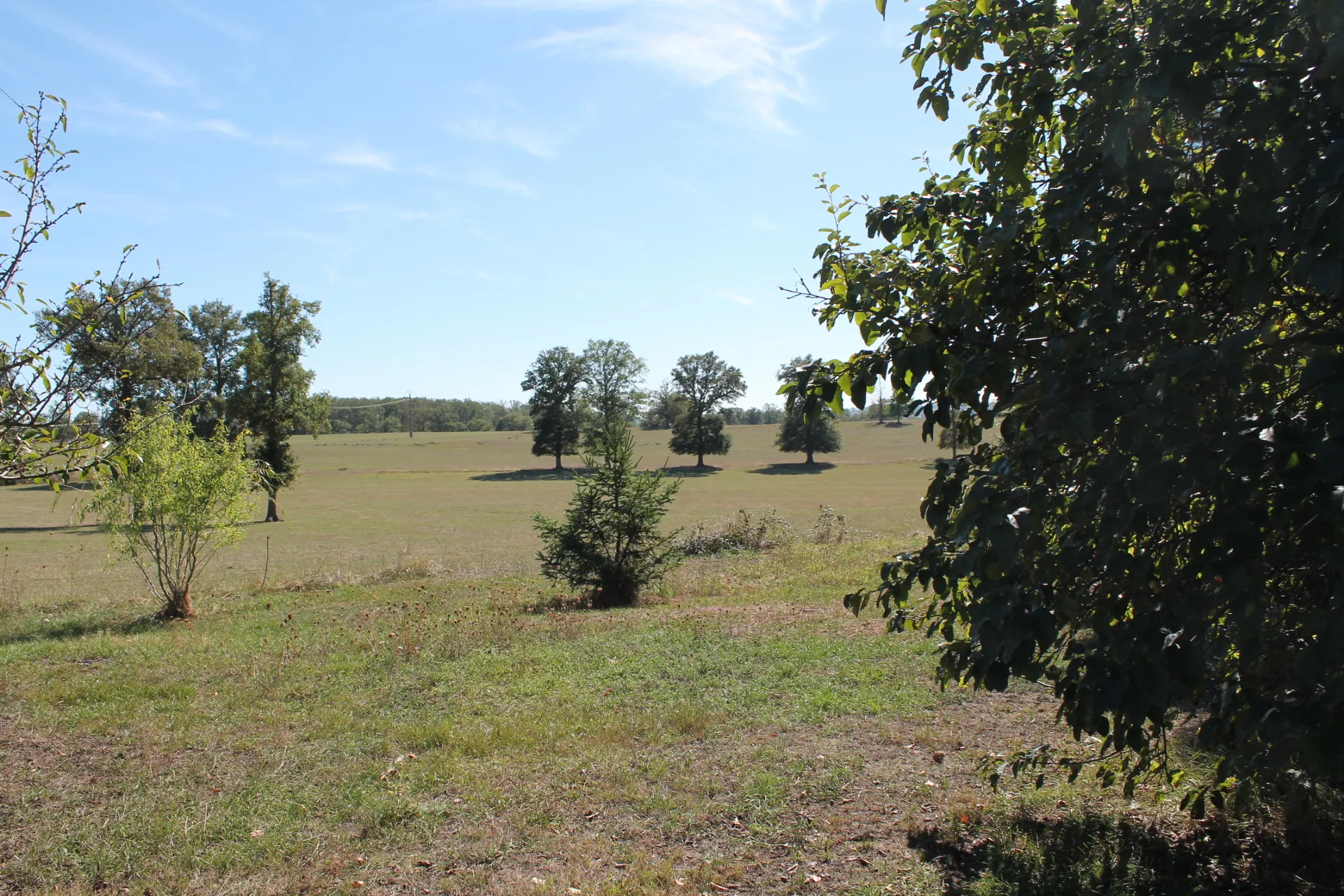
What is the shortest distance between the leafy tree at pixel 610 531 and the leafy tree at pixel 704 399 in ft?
233

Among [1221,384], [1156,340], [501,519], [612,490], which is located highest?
[1156,340]

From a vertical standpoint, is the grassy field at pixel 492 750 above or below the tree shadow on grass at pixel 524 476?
above

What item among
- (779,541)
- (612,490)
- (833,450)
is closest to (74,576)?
(612,490)

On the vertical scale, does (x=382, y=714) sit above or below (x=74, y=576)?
above

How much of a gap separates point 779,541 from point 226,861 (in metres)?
18.8

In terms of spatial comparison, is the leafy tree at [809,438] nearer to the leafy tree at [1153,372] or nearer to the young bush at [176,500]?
the young bush at [176,500]

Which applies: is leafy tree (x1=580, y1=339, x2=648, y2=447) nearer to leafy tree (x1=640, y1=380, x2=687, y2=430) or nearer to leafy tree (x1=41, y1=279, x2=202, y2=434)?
leafy tree (x1=640, y1=380, x2=687, y2=430)

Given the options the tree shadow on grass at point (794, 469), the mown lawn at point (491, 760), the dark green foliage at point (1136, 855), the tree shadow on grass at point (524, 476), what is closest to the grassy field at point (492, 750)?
the mown lawn at point (491, 760)

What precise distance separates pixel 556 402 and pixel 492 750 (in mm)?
77615

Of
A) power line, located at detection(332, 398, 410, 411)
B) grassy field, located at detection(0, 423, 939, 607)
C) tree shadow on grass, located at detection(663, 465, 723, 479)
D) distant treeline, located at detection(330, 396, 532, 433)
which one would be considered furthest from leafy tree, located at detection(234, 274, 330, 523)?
power line, located at detection(332, 398, 410, 411)

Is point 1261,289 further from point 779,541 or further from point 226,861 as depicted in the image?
point 779,541

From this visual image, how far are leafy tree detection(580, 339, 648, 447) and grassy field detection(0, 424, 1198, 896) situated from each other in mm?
70391

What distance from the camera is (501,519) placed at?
4084cm

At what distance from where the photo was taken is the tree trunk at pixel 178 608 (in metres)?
13.9
